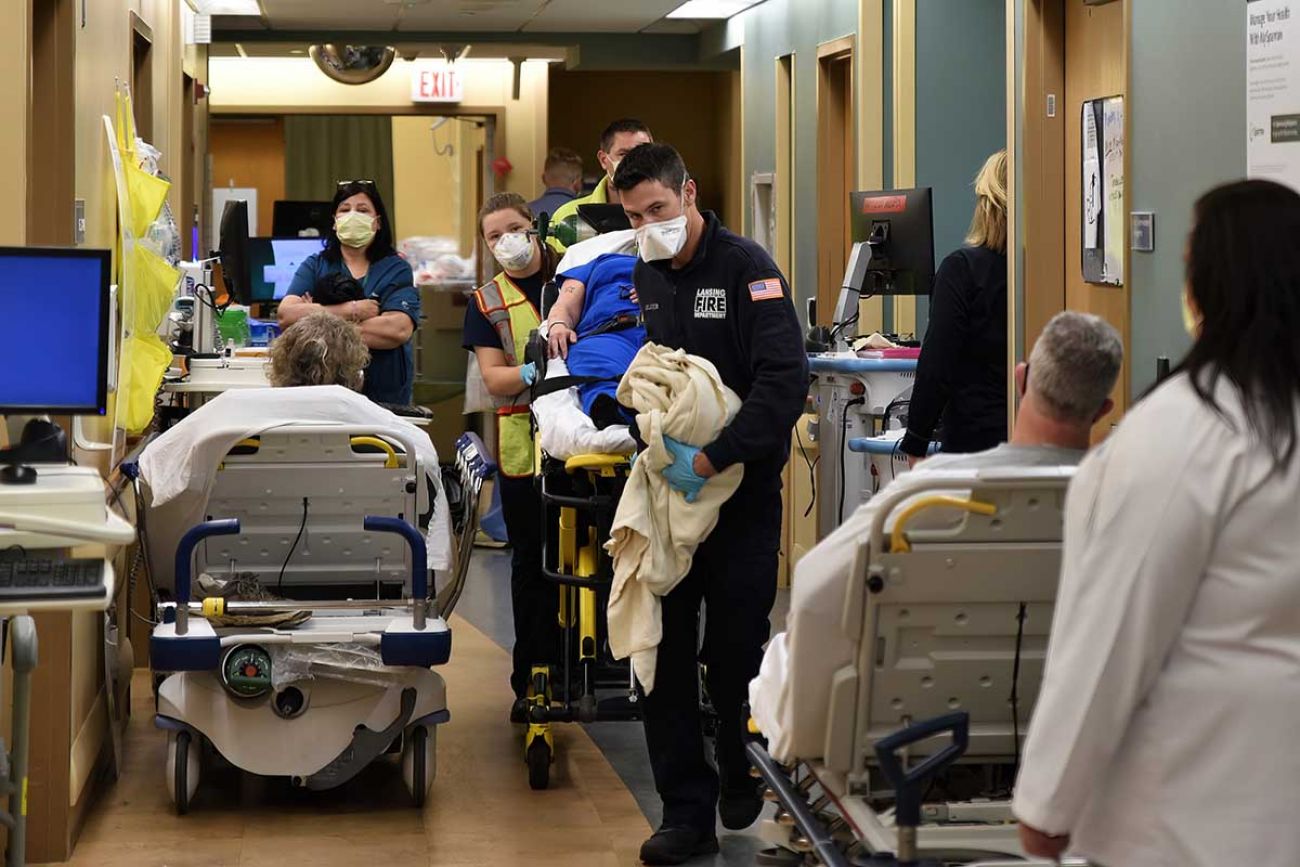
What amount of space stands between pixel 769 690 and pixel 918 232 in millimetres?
3458

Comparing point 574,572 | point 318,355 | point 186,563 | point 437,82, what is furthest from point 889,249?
point 437,82

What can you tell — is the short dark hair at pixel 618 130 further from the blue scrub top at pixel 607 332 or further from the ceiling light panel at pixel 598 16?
the ceiling light panel at pixel 598 16

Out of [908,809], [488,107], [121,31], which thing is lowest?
[908,809]

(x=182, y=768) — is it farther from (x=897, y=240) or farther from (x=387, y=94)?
(x=387, y=94)

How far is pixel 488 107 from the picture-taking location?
41.0 ft

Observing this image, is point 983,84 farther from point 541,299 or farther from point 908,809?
point 908,809

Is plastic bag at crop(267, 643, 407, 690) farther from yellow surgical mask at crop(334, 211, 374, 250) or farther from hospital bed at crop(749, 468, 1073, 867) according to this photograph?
yellow surgical mask at crop(334, 211, 374, 250)

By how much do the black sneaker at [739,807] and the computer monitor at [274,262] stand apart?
15.0 ft

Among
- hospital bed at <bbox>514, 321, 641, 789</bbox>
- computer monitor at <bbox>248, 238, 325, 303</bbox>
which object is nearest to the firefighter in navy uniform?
hospital bed at <bbox>514, 321, 641, 789</bbox>

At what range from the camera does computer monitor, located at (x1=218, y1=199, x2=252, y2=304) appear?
292 inches

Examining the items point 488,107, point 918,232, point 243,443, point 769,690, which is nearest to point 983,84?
point 918,232

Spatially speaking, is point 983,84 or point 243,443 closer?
point 243,443

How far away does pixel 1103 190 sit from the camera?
5.20 metres

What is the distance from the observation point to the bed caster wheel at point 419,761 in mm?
4668
